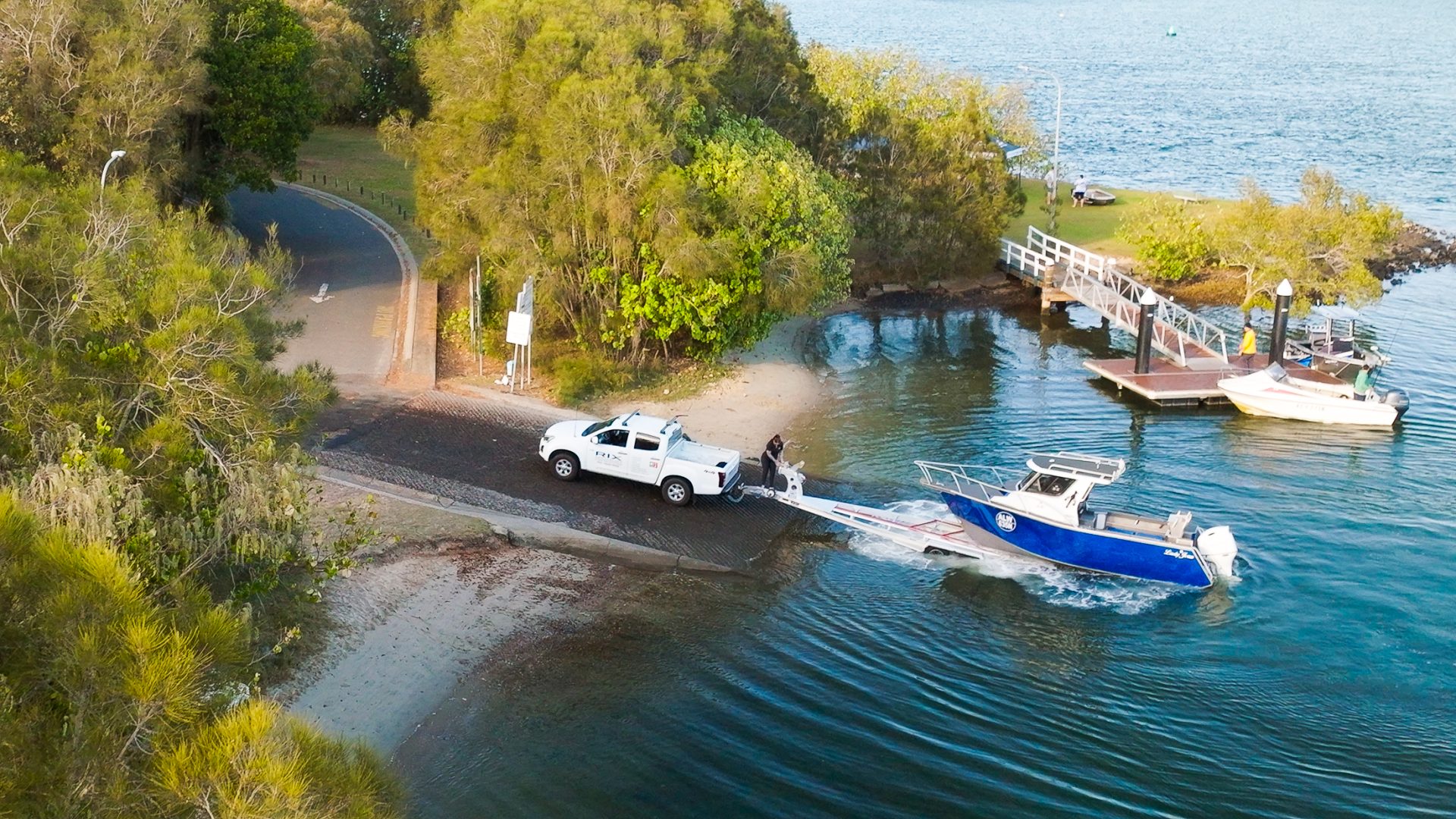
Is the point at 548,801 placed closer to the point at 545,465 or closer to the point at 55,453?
the point at 55,453

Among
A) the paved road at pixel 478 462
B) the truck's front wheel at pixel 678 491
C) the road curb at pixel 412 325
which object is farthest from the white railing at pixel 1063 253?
the truck's front wheel at pixel 678 491

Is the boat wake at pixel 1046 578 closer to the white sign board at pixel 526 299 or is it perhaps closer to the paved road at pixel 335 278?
the white sign board at pixel 526 299

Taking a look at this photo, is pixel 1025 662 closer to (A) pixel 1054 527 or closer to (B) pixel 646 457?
(A) pixel 1054 527

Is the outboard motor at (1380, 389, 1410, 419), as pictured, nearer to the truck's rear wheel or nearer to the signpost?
the truck's rear wheel

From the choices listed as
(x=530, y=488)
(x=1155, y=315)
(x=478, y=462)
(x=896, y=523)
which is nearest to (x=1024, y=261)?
(x=1155, y=315)

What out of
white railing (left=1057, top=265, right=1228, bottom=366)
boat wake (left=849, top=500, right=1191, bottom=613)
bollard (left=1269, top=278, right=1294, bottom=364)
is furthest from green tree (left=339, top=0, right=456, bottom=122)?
boat wake (left=849, top=500, right=1191, bottom=613)
